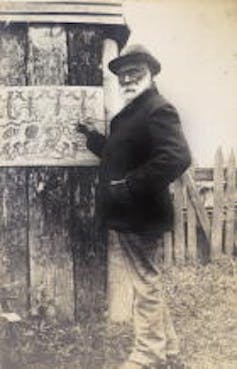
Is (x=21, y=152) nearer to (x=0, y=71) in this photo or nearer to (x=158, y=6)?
(x=0, y=71)

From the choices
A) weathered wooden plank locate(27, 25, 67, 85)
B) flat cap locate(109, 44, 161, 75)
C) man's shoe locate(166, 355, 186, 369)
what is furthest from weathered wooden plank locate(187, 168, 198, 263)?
weathered wooden plank locate(27, 25, 67, 85)

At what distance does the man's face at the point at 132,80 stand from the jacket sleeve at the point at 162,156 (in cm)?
10

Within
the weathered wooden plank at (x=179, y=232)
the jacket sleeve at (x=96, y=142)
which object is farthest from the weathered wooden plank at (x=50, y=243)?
the weathered wooden plank at (x=179, y=232)

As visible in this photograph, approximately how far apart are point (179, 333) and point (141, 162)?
58 centimetres

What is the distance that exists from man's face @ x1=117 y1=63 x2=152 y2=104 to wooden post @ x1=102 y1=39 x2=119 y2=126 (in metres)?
0.02

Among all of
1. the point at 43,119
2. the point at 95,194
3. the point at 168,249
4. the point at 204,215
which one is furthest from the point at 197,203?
the point at 43,119

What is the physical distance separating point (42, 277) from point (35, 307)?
0.10m

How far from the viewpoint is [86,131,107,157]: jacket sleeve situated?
3.55m

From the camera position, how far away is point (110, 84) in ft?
11.7

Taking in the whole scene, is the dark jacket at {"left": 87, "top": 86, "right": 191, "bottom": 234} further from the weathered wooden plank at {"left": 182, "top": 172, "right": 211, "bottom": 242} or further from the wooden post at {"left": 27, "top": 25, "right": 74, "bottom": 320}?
the wooden post at {"left": 27, "top": 25, "right": 74, "bottom": 320}

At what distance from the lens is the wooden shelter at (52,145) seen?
354 centimetres

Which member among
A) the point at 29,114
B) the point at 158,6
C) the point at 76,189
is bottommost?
the point at 76,189

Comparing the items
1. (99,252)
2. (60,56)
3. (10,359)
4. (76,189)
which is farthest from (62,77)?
(10,359)

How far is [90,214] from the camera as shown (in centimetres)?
355
